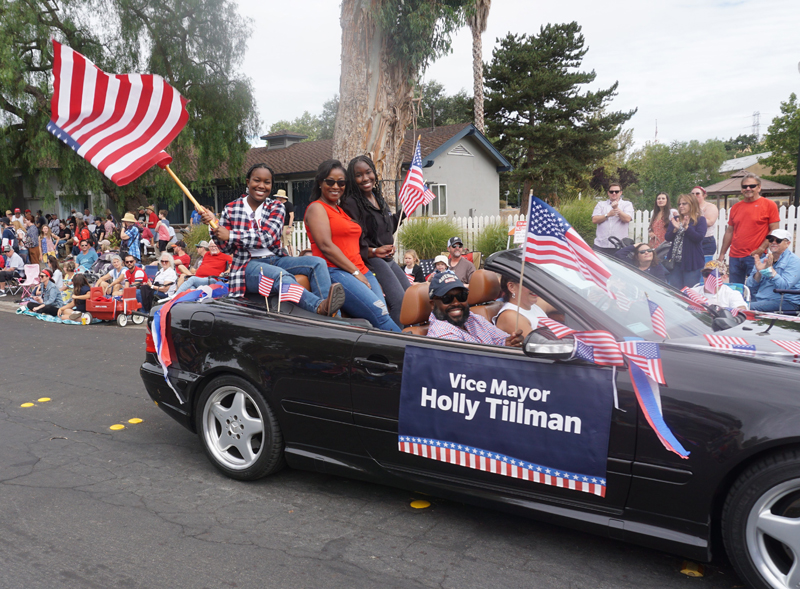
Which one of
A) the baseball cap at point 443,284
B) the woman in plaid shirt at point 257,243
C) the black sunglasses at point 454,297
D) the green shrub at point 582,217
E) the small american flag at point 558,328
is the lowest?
the small american flag at point 558,328

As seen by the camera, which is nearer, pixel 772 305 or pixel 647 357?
pixel 647 357

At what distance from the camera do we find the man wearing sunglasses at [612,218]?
8.84 m

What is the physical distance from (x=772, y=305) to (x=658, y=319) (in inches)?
194

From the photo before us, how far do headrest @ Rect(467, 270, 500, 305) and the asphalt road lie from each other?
126 cm

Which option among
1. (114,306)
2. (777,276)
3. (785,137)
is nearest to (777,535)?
(777,276)

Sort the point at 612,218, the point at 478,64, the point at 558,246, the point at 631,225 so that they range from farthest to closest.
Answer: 1. the point at 478,64
2. the point at 631,225
3. the point at 612,218
4. the point at 558,246

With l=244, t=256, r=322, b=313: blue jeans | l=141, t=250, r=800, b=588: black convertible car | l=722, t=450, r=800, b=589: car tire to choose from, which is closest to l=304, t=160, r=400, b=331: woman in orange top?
l=244, t=256, r=322, b=313: blue jeans

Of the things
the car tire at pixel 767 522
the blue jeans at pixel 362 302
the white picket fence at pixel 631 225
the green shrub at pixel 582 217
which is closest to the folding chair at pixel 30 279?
the white picket fence at pixel 631 225

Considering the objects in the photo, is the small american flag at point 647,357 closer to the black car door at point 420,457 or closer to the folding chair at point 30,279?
the black car door at point 420,457

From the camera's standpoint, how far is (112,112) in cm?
474

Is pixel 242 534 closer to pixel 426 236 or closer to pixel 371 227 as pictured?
pixel 371 227

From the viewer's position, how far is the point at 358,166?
4.98 metres

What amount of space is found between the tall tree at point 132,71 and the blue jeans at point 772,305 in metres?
19.9

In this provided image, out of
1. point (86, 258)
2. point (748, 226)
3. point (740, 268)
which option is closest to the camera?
point (748, 226)
